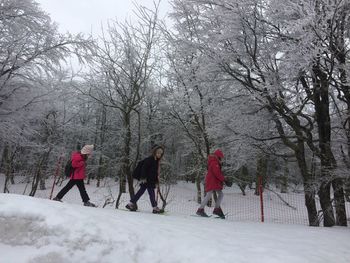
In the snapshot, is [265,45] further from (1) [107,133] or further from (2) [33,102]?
(1) [107,133]

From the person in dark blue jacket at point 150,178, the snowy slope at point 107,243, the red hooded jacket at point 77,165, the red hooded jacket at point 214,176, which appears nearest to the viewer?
the snowy slope at point 107,243

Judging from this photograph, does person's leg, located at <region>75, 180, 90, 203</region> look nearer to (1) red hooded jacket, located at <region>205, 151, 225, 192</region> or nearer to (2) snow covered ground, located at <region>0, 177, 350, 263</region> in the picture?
(1) red hooded jacket, located at <region>205, 151, 225, 192</region>

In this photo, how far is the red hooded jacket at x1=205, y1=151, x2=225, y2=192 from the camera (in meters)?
8.72

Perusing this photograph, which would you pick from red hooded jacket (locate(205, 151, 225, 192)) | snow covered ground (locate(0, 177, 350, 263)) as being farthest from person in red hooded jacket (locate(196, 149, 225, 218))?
snow covered ground (locate(0, 177, 350, 263))

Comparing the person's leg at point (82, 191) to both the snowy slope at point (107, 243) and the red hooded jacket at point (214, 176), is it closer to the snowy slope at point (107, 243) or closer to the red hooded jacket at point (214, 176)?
the red hooded jacket at point (214, 176)

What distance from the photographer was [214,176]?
8812mm

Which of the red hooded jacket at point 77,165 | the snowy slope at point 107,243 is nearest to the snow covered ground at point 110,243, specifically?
the snowy slope at point 107,243

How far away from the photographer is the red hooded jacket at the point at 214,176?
8719mm

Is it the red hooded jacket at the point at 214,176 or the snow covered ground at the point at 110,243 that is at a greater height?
the red hooded jacket at the point at 214,176

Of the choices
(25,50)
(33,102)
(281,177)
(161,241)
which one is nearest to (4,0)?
(25,50)

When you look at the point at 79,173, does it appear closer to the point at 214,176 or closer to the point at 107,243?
the point at 214,176

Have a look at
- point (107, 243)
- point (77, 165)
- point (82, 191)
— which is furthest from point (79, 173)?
point (107, 243)

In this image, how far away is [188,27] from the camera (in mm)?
11797

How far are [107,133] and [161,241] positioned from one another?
79.3 ft
